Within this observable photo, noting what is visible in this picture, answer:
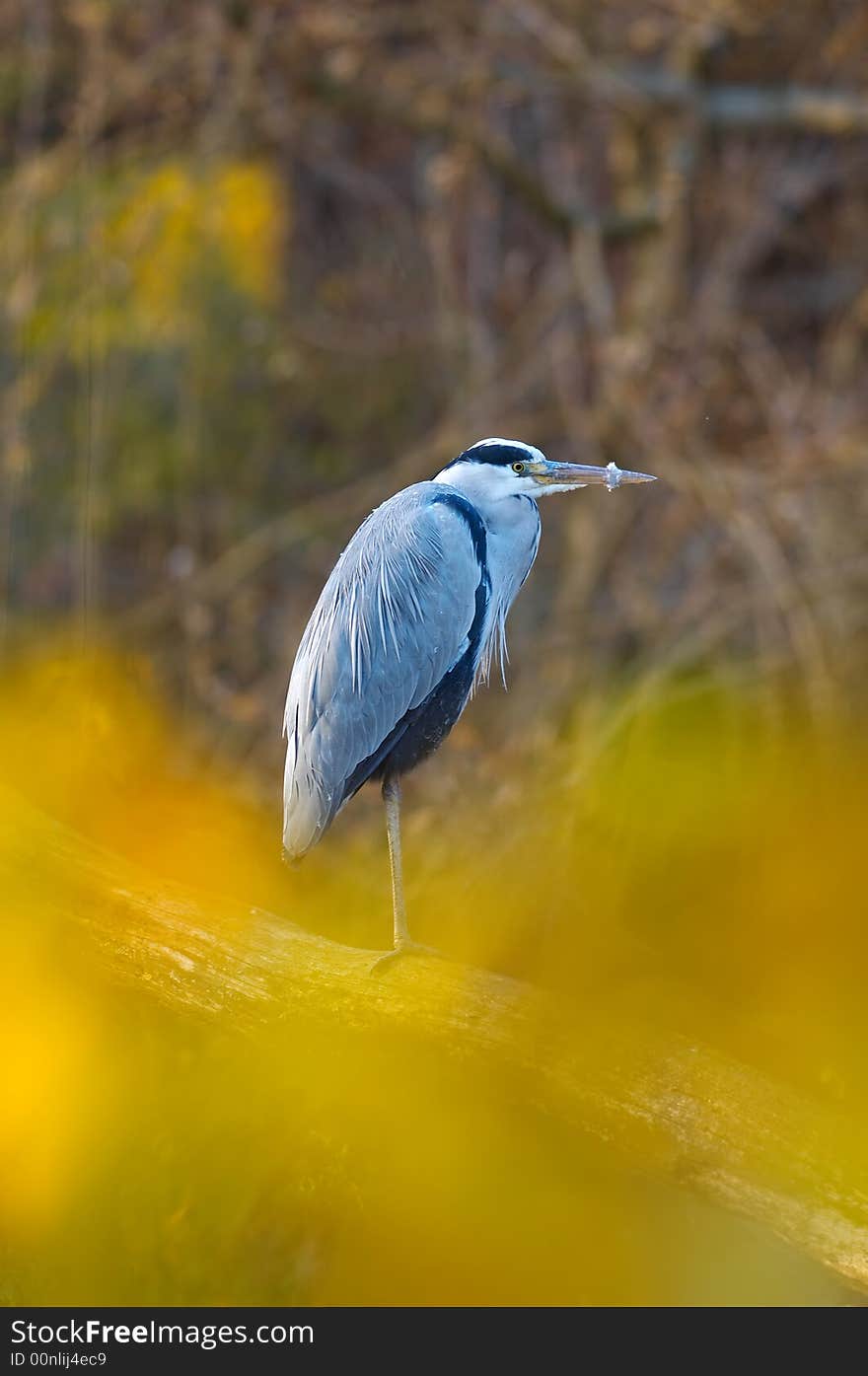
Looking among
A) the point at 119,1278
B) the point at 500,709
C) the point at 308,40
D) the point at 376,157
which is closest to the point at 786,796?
the point at 500,709

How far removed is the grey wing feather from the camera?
2.07m

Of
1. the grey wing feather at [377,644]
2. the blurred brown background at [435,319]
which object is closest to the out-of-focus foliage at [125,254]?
the blurred brown background at [435,319]

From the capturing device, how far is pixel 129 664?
429 cm

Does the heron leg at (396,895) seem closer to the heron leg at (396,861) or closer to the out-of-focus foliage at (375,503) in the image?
the heron leg at (396,861)

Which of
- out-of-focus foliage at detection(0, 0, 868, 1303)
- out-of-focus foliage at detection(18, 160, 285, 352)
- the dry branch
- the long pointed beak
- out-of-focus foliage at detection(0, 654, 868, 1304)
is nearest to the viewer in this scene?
the dry branch

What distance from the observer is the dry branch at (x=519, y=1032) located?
65.3 inches

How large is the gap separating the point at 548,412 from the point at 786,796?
180 cm

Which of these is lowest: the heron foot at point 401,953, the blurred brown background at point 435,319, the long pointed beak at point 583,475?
the heron foot at point 401,953

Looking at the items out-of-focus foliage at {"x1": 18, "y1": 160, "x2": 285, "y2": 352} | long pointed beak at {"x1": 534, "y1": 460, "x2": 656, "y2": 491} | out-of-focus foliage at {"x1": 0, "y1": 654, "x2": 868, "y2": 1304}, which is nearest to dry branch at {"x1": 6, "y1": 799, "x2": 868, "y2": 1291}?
out-of-focus foliage at {"x1": 0, "y1": 654, "x2": 868, "y2": 1304}

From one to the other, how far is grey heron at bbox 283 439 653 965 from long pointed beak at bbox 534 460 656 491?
0.09 metres

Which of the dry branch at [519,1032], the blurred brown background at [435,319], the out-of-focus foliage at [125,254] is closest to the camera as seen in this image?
the dry branch at [519,1032]

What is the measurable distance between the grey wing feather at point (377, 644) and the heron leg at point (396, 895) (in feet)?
0.38

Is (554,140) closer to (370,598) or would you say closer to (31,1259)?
(370,598)

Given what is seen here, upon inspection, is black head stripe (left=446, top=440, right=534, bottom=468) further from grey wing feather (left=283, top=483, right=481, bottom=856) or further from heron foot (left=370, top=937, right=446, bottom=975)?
heron foot (left=370, top=937, right=446, bottom=975)
